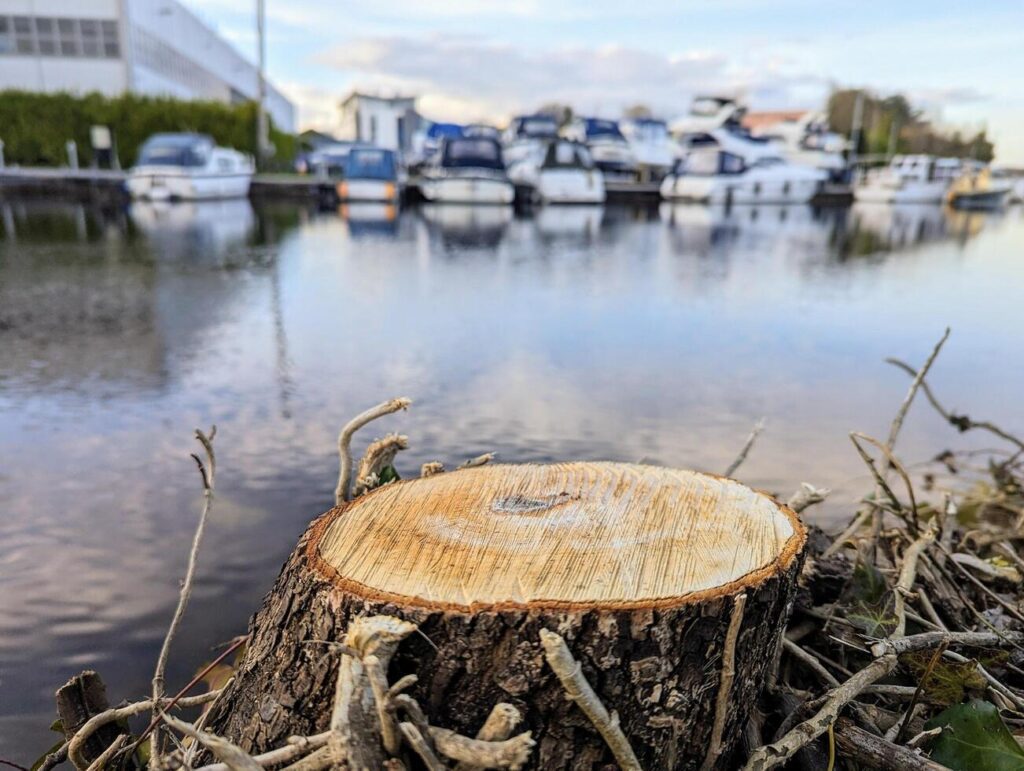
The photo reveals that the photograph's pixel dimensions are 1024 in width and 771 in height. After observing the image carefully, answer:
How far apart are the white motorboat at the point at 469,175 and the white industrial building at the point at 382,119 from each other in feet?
155

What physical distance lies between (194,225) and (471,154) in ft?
43.8

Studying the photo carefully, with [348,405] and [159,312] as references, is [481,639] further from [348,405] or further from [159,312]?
[159,312]

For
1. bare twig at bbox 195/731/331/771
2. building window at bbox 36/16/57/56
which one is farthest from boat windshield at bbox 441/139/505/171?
bare twig at bbox 195/731/331/771

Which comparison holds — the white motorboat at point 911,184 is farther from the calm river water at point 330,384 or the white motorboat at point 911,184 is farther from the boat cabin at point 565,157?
the calm river water at point 330,384

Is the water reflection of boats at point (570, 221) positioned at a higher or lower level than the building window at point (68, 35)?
lower

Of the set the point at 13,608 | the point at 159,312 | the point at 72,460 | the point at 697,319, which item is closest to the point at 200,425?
the point at 72,460

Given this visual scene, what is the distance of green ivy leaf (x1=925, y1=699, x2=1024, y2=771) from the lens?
163 cm

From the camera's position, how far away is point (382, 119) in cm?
7612

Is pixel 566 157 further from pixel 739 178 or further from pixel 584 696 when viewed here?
pixel 584 696

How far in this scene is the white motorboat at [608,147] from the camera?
40.8m

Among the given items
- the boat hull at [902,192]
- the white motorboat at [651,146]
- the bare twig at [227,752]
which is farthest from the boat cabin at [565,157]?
the bare twig at [227,752]

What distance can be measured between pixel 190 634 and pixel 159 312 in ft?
20.1

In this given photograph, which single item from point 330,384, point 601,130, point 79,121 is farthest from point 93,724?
point 601,130

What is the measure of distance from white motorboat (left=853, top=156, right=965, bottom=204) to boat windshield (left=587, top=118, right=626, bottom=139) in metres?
13.4
